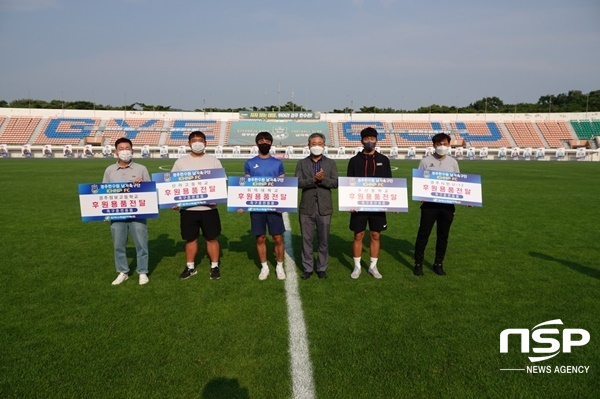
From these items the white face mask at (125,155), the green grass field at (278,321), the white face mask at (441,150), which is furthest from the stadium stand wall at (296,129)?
the white face mask at (125,155)

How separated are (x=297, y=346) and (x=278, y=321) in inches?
22.0

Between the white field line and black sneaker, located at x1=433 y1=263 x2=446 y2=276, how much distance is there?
2.26 m

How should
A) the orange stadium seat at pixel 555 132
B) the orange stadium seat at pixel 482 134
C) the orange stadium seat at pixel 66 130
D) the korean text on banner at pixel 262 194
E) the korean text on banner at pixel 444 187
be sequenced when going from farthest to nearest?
the orange stadium seat at pixel 482 134 → the orange stadium seat at pixel 555 132 → the orange stadium seat at pixel 66 130 → the korean text on banner at pixel 444 187 → the korean text on banner at pixel 262 194

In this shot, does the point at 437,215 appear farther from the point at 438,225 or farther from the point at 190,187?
the point at 190,187

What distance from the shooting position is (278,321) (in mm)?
4199

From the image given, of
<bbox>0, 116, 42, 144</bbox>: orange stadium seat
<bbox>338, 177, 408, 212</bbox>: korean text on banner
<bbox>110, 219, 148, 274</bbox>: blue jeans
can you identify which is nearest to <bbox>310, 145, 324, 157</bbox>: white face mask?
<bbox>338, 177, 408, 212</bbox>: korean text on banner

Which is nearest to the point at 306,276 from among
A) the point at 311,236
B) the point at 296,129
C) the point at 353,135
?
the point at 311,236

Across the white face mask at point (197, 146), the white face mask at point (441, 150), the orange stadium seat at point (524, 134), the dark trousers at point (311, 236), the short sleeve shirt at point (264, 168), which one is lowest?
the dark trousers at point (311, 236)

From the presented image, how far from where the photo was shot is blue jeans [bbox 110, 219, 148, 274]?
5328mm

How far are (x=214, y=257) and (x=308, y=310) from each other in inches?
74.8

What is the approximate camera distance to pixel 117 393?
3.00 m

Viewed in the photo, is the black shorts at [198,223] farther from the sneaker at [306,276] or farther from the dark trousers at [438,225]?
the dark trousers at [438,225]

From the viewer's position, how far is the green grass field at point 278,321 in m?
3.14

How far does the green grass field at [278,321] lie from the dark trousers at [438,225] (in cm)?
40
